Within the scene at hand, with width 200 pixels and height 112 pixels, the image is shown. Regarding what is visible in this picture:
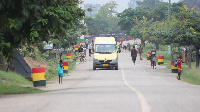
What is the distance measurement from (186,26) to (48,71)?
11474 mm

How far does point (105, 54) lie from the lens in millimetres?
33000

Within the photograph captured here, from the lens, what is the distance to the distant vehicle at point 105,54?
1287 inches

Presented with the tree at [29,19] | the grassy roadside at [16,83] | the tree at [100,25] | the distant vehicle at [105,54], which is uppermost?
the tree at [100,25]

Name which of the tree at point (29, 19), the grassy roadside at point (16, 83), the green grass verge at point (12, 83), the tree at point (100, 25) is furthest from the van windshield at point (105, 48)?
the tree at point (100, 25)

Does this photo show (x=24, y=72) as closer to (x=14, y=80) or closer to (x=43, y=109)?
(x=14, y=80)

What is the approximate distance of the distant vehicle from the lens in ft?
107

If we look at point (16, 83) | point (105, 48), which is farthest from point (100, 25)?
point (16, 83)

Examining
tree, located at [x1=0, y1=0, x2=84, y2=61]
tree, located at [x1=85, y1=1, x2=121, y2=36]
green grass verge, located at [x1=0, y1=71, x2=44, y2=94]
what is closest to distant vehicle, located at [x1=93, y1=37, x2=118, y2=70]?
green grass verge, located at [x1=0, y1=71, x2=44, y2=94]

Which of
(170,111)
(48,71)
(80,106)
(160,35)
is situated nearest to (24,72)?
(48,71)

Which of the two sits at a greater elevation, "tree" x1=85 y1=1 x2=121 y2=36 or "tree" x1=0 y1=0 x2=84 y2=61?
"tree" x1=85 y1=1 x2=121 y2=36

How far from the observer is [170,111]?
9594mm

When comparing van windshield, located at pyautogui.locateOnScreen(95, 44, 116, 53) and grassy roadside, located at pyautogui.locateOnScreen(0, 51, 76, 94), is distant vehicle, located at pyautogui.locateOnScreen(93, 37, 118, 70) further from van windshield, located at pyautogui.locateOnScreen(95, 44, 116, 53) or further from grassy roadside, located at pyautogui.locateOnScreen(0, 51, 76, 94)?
grassy roadside, located at pyautogui.locateOnScreen(0, 51, 76, 94)

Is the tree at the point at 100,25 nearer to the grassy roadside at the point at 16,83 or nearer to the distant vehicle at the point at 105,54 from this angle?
the distant vehicle at the point at 105,54

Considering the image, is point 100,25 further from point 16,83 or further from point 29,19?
point 29,19
